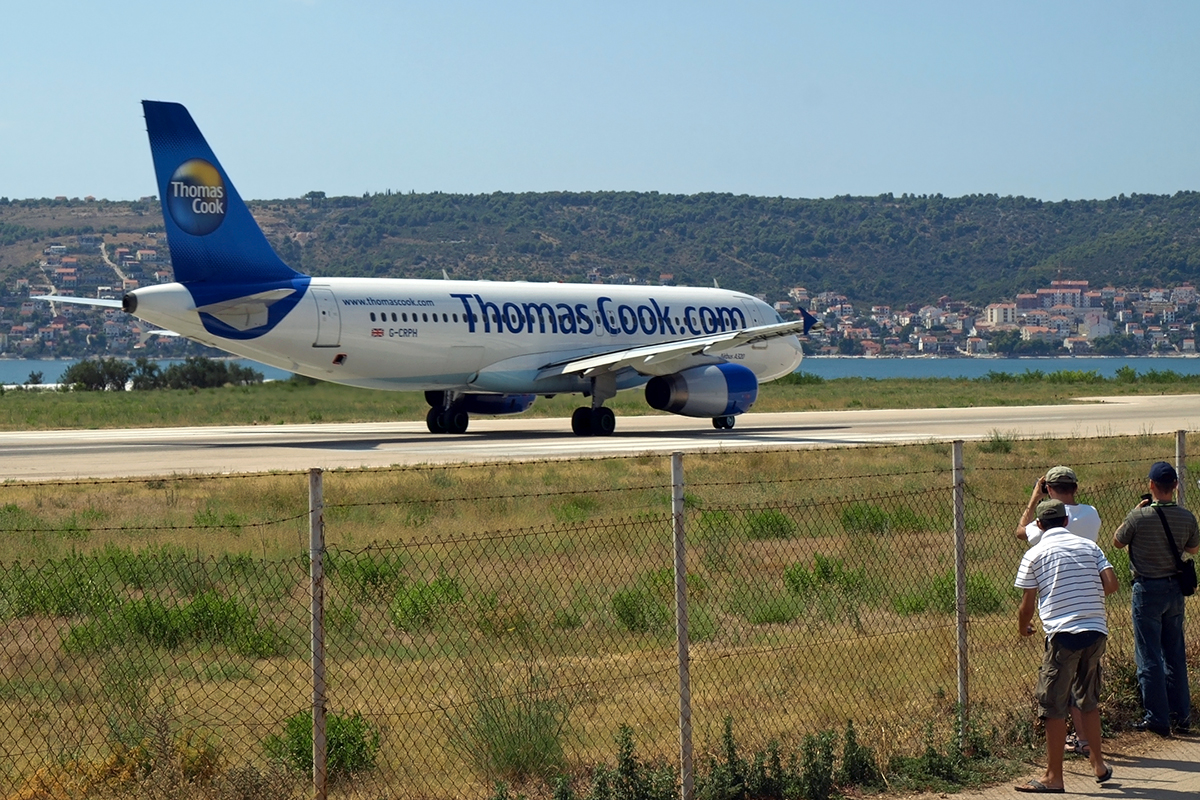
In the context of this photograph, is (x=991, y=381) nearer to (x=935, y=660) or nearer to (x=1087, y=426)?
(x=1087, y=426)

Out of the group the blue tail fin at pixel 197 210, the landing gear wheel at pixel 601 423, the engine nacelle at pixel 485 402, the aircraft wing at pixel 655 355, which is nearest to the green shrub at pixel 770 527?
the blue tail fin at pixel 197 210

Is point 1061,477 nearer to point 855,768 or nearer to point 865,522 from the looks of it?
point 855,768

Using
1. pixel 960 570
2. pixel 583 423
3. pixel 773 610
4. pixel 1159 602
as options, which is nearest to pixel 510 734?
pixel 960 570

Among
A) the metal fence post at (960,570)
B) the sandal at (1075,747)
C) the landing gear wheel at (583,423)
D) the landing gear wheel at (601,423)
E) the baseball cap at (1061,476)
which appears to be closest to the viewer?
the baseball cap at (1061,476)

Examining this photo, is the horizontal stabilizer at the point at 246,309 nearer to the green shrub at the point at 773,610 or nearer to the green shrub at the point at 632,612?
the green shrub at the point at 773,610

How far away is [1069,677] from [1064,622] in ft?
1.08

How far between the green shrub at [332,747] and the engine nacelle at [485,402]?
90.9 feet

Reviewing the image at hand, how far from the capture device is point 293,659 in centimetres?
1105

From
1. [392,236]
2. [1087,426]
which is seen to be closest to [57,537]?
[1087,426]

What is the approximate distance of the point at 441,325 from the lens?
32.2 m

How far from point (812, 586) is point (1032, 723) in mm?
4457

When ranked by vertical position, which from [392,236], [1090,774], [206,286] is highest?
[392,236]

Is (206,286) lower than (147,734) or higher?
higher

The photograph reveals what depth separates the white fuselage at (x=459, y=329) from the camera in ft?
97.1
